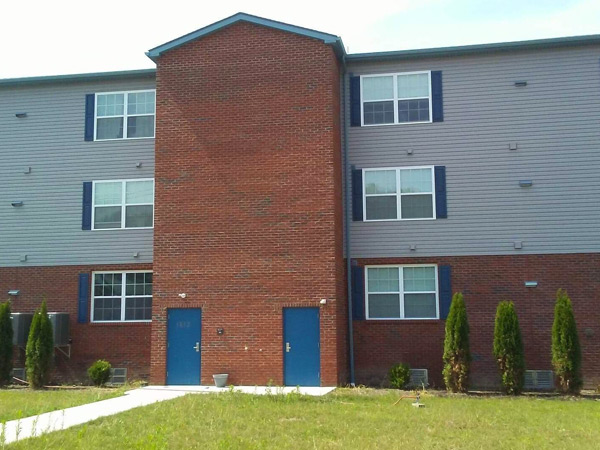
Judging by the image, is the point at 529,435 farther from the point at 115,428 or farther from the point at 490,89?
the point at 490,89

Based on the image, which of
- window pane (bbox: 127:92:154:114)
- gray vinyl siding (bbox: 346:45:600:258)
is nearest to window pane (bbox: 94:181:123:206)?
window pane (bbox: 127:92:154:114)

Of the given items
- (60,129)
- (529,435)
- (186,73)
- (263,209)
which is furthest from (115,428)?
(60,129)

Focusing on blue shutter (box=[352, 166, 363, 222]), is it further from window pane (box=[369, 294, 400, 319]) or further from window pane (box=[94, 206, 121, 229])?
window pane (box=[94, 206, 121, 229])

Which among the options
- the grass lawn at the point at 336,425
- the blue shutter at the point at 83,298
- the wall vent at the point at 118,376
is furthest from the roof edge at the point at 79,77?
the grass lawn at the point at 336,425

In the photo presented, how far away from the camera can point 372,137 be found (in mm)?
19219

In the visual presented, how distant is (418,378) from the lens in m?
18.0

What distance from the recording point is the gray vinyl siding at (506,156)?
18.1 m

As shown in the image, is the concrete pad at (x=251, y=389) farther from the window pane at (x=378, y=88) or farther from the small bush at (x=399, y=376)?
the window pane at (x=378, y=88)

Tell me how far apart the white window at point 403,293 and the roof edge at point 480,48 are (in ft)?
18.2

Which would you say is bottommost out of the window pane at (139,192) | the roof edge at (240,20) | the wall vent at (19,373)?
the wall vent at (19,373)

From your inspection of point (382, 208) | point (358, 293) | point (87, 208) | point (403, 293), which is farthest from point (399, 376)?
point (87, 208)

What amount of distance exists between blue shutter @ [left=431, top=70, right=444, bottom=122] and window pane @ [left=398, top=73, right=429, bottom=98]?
0.18 metres

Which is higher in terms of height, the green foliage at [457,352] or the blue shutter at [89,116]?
the blue shutter at [89,116]

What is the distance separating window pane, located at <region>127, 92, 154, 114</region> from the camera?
797 inches
